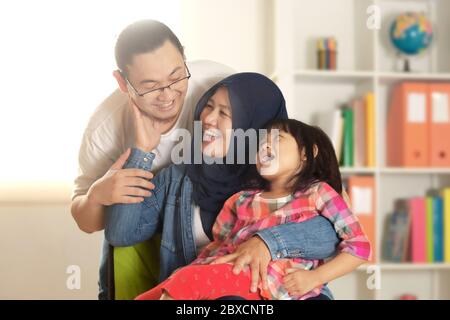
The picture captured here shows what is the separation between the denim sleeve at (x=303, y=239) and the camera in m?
1.09

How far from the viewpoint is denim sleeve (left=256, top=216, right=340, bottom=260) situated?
109cm

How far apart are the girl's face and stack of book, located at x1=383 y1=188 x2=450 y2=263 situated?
5.16 ft

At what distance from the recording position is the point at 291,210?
3.76 ft

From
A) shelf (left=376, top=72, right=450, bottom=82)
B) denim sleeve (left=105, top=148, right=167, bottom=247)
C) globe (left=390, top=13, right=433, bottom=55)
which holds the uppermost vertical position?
globe (left=390, top=13, right=433, bottom=55)

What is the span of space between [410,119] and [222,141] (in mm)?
1553

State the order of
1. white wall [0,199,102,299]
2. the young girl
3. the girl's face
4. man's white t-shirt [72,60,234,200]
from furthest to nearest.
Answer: white wall [0,199,102,299] → man's white t-shirt [72,60,234,200] → the girl's face → the young girl

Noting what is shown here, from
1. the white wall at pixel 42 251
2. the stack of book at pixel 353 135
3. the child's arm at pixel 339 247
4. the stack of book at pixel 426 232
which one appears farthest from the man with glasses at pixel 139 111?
the stack of book at pixel 426 232

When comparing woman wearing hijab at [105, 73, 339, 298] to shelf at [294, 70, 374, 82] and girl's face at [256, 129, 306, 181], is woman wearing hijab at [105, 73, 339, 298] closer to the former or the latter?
girl's face at [256, 129, 306, 181]

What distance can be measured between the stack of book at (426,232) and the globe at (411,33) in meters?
0.60

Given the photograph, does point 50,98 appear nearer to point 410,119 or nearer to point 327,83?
point 327,83

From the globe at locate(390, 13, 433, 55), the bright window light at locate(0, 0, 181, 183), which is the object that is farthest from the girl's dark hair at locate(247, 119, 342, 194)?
the globe at locate(390, 13, 433, 55)

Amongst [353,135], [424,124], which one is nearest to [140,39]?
[353,135]

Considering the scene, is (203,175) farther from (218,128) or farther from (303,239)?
(303,239)
